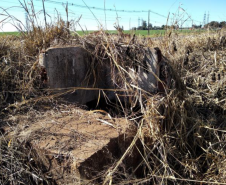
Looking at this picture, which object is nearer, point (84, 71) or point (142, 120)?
point (142, 120)

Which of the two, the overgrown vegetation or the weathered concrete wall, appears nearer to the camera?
the overgrown vegetation

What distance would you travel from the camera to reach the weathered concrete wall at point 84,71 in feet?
7.52

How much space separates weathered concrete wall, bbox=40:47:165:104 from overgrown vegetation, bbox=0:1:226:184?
12cm

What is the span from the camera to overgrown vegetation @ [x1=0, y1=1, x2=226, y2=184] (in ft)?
5.27

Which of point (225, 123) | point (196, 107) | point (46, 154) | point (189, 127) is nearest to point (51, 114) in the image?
point (46, 154)

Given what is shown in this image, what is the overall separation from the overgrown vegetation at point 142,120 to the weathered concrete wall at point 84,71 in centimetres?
12

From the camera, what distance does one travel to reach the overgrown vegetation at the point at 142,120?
1.61m

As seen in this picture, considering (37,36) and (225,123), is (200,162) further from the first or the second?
(37,36)

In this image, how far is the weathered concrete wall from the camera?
2291mm

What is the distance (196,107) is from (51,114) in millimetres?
1832

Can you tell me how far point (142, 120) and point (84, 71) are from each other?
1065 mm

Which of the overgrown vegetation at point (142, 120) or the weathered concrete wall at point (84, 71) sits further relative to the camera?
the weathered concrete wall at point (84, 71)

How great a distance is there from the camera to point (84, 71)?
260 centimetres

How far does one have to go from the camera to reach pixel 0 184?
1499 millimetres
